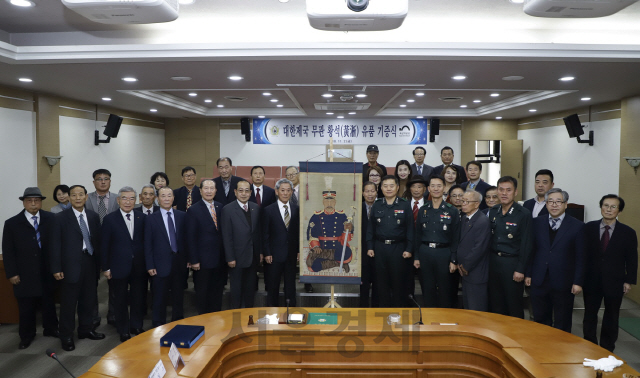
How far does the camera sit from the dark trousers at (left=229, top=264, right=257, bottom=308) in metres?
4.62

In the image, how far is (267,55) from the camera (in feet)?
14.1

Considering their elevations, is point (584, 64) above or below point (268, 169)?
above

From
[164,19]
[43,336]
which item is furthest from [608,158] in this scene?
[43,336]

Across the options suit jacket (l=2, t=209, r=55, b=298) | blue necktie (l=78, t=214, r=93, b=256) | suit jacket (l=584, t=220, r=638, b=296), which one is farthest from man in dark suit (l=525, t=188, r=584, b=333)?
suit jacket (l=2, t=209, r=55, b=298)

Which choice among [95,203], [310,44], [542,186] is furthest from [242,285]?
[542,186]

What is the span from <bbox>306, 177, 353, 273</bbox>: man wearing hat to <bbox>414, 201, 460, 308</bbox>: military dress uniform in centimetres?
79

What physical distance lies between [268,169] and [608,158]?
7550mm

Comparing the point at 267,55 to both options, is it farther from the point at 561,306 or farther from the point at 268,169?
the point at 268,169

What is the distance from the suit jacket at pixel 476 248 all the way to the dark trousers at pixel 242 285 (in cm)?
224

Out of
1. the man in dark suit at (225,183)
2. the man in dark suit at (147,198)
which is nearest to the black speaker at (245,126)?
the man in dark suit at (225,183)

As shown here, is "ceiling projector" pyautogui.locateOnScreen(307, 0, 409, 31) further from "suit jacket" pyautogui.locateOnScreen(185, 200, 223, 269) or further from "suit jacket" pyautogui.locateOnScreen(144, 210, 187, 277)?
"suit jacket" pyautogui.locateOnScreen(144, 210, 187, 277)

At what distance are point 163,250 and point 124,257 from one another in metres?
0.39

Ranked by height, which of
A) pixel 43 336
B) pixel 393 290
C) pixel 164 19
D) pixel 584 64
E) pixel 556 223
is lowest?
pixel 43 336

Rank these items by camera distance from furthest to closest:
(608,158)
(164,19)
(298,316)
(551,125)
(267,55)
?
1. (551,125)
2. (608,158)
3. (267,55)
4. (298,316)
5. (164,19)
